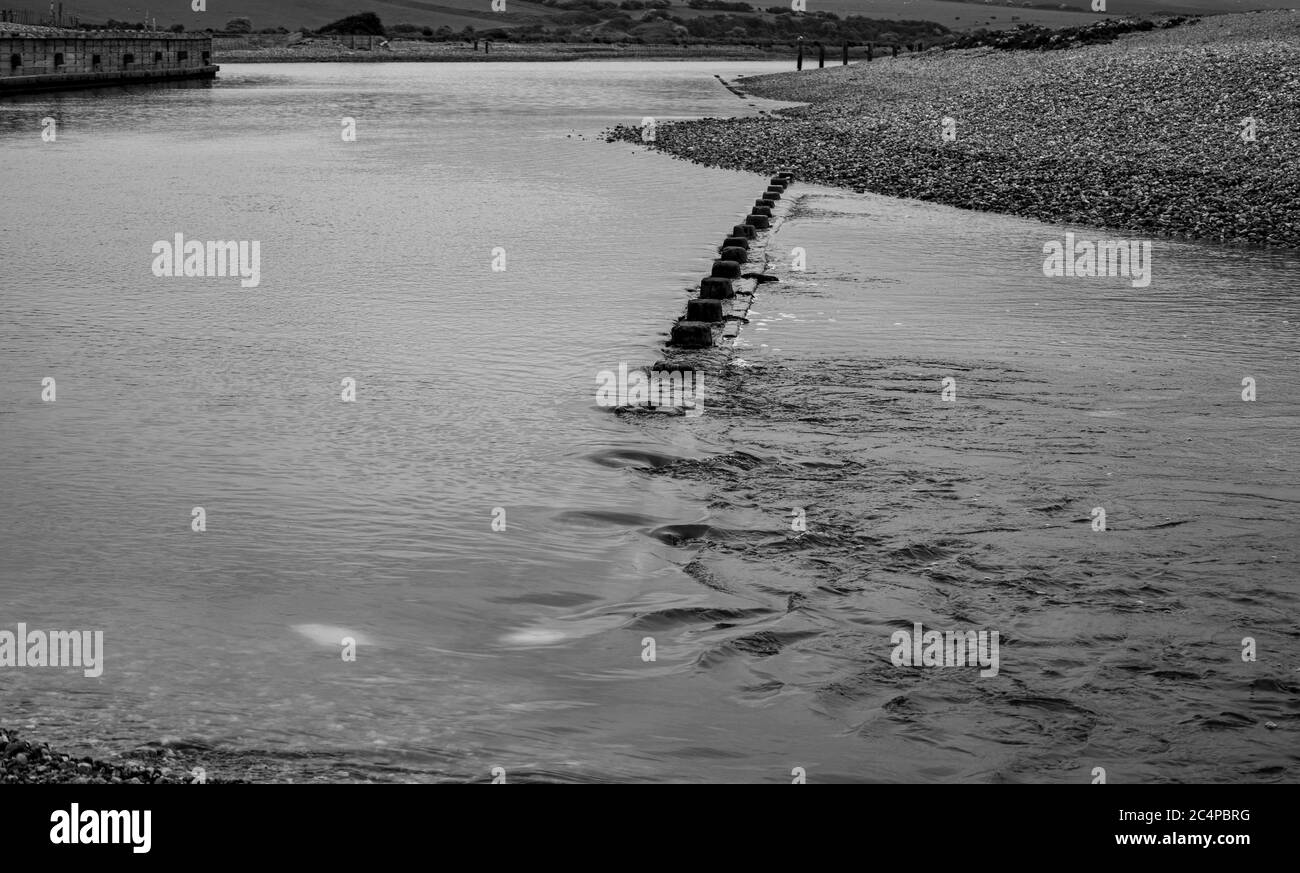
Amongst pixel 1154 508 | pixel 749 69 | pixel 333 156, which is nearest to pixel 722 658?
pixel 1154 508

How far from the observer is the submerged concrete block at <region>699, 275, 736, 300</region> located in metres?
14.9

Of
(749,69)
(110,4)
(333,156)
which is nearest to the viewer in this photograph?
(333,156)

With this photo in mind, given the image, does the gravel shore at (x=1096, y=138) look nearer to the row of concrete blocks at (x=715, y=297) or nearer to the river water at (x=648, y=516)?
the river water at (x=648, y=516)

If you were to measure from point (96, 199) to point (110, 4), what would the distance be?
443 feet

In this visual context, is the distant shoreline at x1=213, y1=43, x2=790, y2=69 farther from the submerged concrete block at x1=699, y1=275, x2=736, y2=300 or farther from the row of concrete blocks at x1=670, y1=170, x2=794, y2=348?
the submerged concrete block at x1=699, y1=275, x2=736, y2=300

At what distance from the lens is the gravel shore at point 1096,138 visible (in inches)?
864

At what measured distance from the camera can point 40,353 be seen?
1324 cm

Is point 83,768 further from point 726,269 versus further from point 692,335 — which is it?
point 726,269

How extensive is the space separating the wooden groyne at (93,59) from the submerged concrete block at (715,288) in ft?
167

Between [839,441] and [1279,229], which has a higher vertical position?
[1279,229]

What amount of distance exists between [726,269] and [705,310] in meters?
2.06

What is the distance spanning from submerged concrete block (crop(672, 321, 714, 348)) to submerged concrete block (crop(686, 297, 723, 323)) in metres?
0.59

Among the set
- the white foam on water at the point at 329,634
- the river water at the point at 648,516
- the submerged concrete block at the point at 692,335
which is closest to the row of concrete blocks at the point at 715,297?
the submerged concrete block at the point at 692,335
